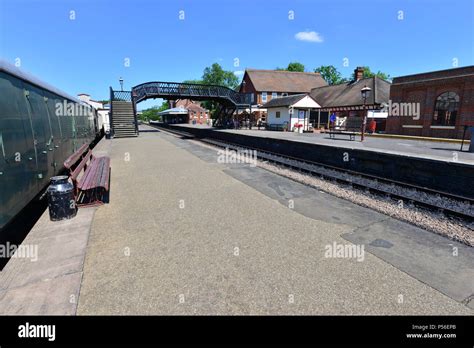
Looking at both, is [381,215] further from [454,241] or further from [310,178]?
[310,178]

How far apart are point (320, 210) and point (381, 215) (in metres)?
1.31

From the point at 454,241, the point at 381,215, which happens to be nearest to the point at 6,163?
the point at 381,215

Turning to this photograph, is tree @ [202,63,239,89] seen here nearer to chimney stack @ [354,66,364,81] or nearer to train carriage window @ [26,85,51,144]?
chimney stack @ [354,66,364,81]

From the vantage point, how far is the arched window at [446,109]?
2052cm

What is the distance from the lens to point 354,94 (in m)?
32.1

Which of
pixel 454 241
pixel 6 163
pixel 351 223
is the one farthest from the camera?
pixel 351 223

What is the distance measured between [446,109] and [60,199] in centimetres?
2712

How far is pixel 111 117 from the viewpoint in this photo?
26.3 meters

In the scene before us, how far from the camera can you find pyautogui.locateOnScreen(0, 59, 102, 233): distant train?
4.07 metres

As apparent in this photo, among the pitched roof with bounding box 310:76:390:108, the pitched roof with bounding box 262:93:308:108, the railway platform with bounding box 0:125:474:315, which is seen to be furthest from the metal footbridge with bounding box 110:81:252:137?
the railway platform with bounding box 0:125:474:315

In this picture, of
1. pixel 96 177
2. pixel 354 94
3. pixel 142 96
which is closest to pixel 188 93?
pixel 142 96

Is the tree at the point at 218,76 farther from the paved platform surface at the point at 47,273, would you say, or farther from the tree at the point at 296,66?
the paved platform surface at the point at 47,273

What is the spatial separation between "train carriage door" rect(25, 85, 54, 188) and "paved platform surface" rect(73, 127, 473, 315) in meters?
1.64
